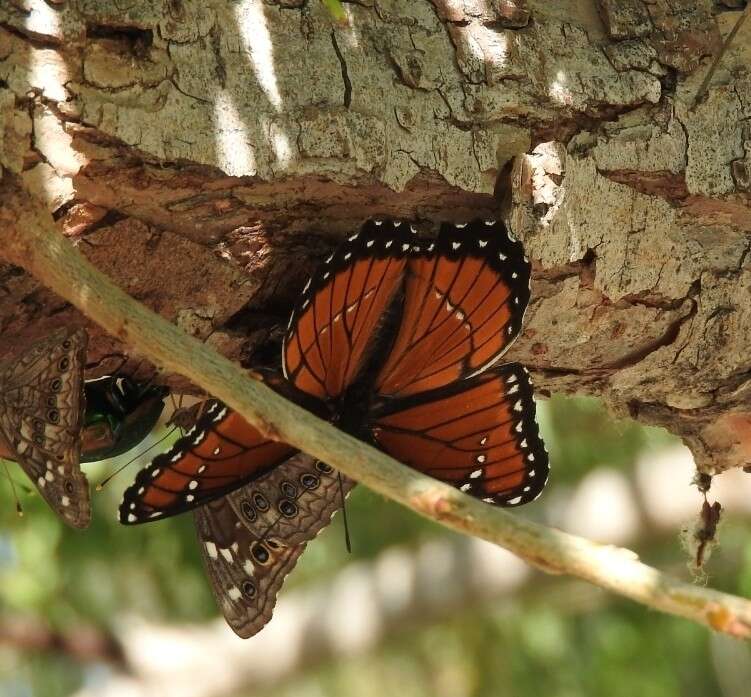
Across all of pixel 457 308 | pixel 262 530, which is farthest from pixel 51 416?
pixel 457 308

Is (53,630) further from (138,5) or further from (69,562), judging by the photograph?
(138,5)

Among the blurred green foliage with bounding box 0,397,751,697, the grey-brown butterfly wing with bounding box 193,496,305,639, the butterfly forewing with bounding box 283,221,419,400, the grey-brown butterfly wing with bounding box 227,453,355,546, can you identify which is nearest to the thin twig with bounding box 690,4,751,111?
the butterfly forewing with bounding box 283,221,419,400

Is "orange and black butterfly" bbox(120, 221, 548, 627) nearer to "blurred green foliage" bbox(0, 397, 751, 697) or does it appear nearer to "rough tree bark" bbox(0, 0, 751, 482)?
"rough tree bark" bbox(0, 0, 751, 482)

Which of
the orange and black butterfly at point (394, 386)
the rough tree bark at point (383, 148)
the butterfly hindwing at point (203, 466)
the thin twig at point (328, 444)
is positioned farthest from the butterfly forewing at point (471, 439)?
the thin twig at point (328, 444)

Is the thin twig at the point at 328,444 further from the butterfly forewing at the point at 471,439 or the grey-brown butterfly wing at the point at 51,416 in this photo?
the butterfly forewing at the point at 471,439

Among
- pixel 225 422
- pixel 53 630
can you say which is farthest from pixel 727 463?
pixel 53 630
